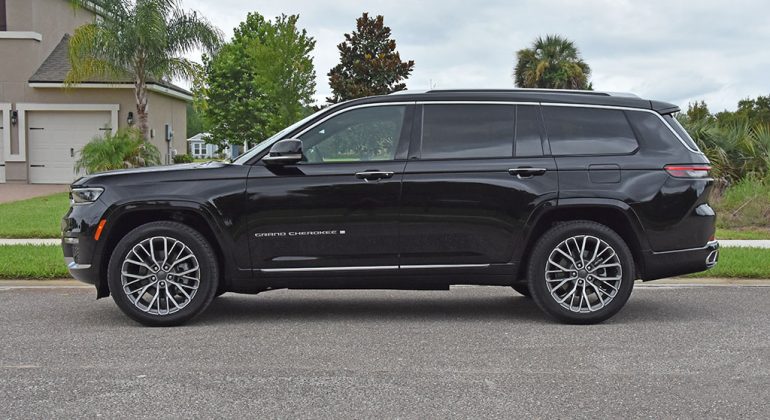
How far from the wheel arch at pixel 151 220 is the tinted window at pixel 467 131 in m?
1.83

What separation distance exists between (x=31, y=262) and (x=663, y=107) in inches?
284

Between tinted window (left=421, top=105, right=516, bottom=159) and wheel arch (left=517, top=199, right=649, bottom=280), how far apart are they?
0.61 meters

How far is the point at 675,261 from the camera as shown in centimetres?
698

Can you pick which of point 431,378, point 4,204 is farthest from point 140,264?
point 4,204

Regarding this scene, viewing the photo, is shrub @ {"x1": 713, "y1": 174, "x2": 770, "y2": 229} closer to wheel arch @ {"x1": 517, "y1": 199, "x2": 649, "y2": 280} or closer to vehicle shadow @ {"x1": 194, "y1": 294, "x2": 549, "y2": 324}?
vehicle shadow @ {"x1": 194, "y1": 294, "x2": 549, "y2": 324}

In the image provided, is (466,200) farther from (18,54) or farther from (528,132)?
(18,54)

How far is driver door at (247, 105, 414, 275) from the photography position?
6754 millimetres

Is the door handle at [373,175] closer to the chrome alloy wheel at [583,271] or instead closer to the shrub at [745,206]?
the chrome alloy wheel at [583,271]

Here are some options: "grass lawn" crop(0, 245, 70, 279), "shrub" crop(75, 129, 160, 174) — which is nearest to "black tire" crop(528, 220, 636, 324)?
"grass lawn" crop(0, 245, 70, 279)

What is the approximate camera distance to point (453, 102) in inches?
278

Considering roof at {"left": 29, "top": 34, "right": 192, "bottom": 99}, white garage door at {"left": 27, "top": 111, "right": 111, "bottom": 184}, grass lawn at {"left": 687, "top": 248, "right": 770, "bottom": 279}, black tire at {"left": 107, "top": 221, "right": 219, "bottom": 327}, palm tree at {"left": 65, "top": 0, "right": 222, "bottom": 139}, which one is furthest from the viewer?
white garage door at {"left": 27, "top": 111, "right": 111, "bottom": 184}

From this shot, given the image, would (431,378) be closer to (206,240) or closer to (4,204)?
(206,240)

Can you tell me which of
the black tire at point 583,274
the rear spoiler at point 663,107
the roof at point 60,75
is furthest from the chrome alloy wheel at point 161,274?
the roof at point 60,75

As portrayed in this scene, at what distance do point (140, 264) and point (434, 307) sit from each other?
8.87ft
